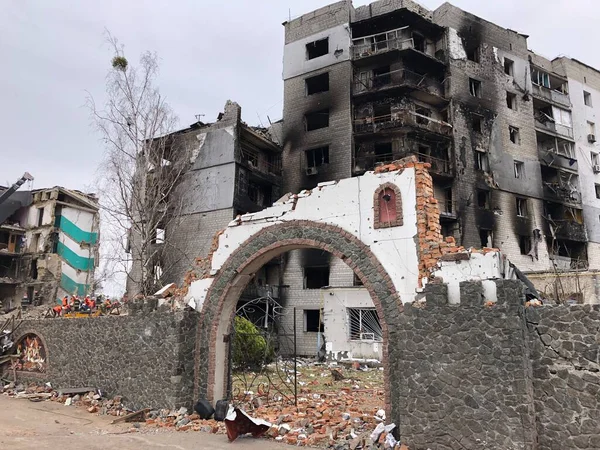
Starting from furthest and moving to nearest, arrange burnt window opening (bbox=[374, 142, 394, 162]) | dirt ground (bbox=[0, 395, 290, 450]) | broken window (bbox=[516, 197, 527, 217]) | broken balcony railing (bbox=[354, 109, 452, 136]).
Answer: broken window (bbox=[516, 197, 527, 217]), burnt window opening (bbox=[374, 142, 394, 162]), broken balcony railing (bbox=[354, 109, 452, 136]), dirt ground (bbox=[0, 395, 290, 450])

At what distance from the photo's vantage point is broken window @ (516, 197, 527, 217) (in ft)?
97.5

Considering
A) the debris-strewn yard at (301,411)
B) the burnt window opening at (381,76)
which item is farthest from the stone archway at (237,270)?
the burnt window opening at (381,76)

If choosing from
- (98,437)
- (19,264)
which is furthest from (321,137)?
(19,264)

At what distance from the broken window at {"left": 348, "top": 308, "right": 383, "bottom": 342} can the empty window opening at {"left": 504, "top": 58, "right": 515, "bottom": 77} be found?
1976 centimetres

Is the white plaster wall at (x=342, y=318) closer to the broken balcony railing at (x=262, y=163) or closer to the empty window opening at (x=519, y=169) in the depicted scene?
the broken balcony railing at (x=262, y=163)

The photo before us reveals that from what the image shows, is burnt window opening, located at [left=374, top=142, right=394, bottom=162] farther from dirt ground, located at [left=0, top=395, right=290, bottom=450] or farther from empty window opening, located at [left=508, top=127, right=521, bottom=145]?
dirt ground, located at [left=0, top=395, right=290, bottom=450]

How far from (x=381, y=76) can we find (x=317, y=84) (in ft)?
15.0

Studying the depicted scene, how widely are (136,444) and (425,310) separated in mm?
5950

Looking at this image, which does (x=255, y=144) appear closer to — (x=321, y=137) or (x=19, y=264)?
(x=321, y=137)

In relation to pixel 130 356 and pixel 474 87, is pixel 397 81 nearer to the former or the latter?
pixel 474 87

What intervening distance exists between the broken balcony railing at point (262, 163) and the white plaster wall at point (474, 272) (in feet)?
69.5

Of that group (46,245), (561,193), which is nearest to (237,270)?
(561,193)

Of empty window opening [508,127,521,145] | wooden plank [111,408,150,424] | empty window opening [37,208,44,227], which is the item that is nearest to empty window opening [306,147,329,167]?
empty window opening [508,127,521,145]

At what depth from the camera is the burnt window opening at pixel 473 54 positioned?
99.0 feet
